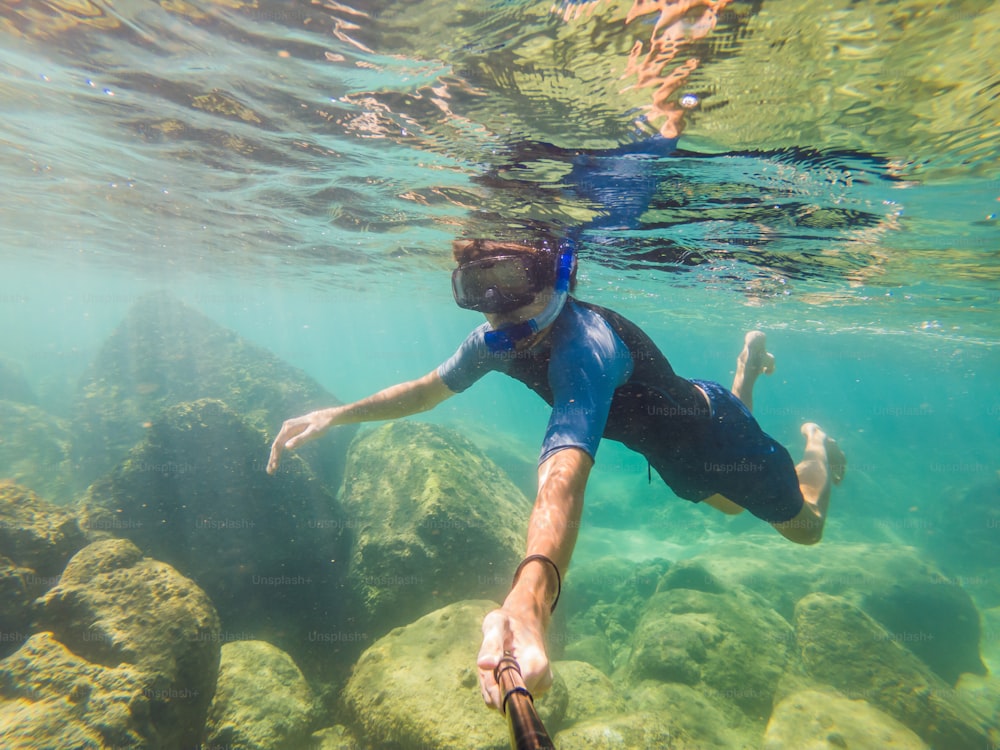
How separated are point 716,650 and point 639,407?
6710 millimetres

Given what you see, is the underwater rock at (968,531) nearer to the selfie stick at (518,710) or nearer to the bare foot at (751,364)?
the bare foot at (751,364)

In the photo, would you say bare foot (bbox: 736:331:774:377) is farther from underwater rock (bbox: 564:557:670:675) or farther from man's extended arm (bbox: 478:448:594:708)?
underwater rock (bbox: 564:557:670:675)

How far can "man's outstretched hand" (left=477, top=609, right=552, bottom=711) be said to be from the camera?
58.2 inches

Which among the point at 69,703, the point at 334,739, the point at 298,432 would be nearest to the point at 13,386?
the point at 69,703

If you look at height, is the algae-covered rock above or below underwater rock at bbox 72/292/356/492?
above

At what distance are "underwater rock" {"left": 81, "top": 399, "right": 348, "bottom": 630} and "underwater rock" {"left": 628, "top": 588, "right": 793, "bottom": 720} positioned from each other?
19.8ft

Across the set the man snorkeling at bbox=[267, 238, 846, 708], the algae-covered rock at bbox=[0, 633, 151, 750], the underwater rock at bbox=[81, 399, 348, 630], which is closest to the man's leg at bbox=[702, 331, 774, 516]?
the man snorkeling at bbox=[267, 238, 846, 708]

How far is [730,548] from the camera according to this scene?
1708cm

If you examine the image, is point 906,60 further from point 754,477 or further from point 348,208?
point 348,208

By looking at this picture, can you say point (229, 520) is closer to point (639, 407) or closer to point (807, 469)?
point (639, 407)

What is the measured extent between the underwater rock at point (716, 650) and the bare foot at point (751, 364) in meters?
4.64

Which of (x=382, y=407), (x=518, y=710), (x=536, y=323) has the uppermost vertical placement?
(x=536, y=323)

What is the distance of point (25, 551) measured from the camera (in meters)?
5.97

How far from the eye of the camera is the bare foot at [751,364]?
22.6 ft
